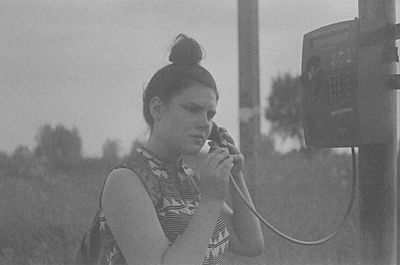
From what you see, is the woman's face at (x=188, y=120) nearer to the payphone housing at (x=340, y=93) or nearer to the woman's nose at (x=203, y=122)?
the woman's nose at (x=203, y=122)

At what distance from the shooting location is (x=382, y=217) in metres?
1.56

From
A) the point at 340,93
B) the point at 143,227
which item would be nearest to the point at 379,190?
the point at 340,93

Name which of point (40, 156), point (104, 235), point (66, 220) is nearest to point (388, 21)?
point (104, 235)

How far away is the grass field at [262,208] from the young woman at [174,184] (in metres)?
0.77

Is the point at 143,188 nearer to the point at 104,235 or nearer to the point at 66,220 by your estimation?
the point at 104,235

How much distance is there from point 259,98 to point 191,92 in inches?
30.0

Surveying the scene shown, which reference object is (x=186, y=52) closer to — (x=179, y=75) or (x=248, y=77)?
(x=179, y=75)

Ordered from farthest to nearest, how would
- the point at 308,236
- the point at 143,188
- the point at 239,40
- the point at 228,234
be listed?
1. the point at 308,236
2. the point at 239,40
3. the point at 228,234
4. the point at 143,188

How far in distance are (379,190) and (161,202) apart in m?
0.66

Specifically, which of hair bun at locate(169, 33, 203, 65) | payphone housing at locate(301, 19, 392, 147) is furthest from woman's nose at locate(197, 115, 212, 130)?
payphone housing at locate(301, 19, 392, 147)

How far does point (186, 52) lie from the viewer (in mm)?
1177

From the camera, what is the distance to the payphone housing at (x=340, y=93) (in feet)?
4.78

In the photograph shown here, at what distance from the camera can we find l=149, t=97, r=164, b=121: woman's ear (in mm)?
1135

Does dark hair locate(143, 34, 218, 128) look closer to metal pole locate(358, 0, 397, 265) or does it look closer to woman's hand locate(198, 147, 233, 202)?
woman's hand locate(198, 147, 233, 202)
